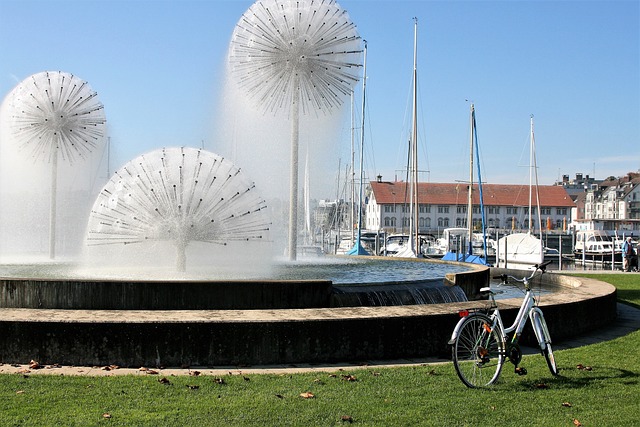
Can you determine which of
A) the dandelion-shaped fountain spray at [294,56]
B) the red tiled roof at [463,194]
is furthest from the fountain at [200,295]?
the red tiled roof at [463,194]

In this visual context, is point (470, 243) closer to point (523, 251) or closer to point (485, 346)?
point (523, 251)

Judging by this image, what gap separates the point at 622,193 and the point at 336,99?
144 metres

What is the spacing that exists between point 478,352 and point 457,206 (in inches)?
4761

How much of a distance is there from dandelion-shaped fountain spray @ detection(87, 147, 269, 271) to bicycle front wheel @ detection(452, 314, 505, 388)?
7627 mm

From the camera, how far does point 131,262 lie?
1505 centimetres

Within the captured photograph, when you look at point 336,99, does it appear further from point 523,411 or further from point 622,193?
point 622,193

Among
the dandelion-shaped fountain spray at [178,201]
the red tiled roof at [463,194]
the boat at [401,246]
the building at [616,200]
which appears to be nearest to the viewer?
the dandelion-shaped fountain spray at [178,201]

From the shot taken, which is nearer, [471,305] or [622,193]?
[471,305]

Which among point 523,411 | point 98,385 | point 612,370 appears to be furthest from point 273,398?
point 612,370

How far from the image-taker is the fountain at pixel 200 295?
9.01 m

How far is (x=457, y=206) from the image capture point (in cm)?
12656

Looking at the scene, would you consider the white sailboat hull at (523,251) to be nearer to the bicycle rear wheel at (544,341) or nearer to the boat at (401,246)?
the boat at (401,246)

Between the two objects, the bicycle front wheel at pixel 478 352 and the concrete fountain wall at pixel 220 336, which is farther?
the concrete fountain wall at pixel 220 336

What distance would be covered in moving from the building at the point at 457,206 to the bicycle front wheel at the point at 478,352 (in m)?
118
